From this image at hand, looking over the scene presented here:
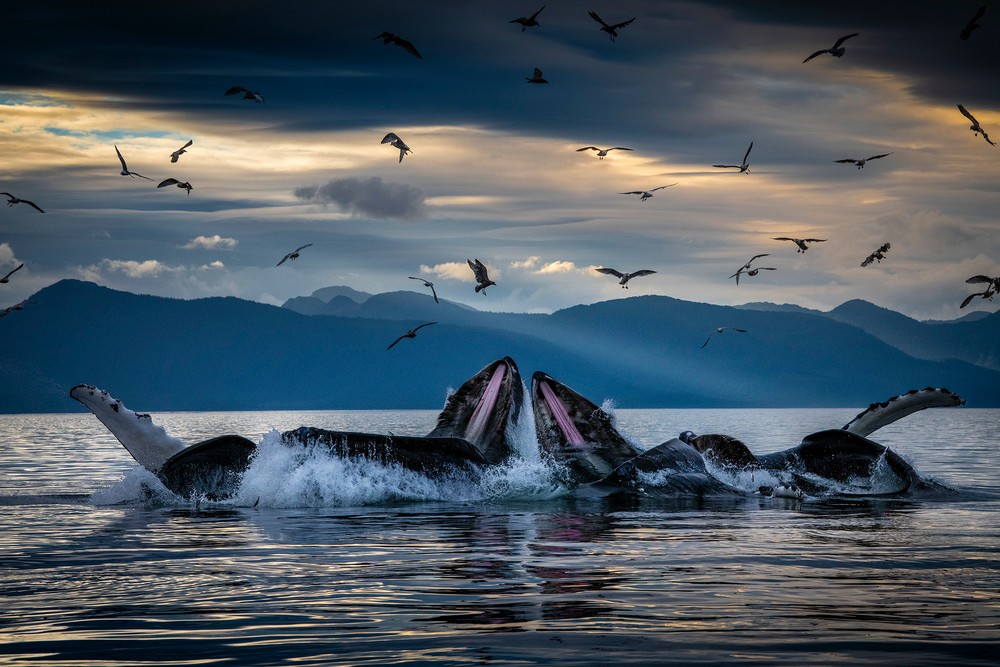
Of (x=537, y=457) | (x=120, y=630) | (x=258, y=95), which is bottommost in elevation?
(x=120, y=630)

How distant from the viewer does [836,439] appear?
2484 centimetres

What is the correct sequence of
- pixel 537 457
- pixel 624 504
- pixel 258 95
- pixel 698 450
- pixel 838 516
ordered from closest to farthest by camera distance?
1. pixel 838 516
2. pixel 624 504
3. pixel 537 457
4. pixel 698 450
5. pixel 258 95

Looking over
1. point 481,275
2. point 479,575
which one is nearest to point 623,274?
point 481,275

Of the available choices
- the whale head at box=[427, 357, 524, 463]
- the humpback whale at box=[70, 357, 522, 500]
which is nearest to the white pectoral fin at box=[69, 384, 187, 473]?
the humpback whale at box=[70, 357, 522, 500]

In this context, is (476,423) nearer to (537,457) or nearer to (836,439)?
(537,457)

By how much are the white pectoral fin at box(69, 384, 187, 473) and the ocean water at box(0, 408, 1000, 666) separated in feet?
1.68

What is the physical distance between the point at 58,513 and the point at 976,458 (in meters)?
34.7

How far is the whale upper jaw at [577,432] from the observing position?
80.5ft

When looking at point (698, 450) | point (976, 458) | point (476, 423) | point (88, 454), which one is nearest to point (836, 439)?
point (698, 450)

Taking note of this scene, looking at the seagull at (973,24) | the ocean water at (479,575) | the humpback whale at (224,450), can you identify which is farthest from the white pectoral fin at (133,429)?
the seagull at (973,24)

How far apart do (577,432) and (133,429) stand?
29.6 ft

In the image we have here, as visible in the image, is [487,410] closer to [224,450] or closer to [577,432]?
[577,432]

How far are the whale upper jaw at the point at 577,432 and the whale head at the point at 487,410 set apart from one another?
2.03 feet

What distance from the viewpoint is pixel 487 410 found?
24281 millimetres
